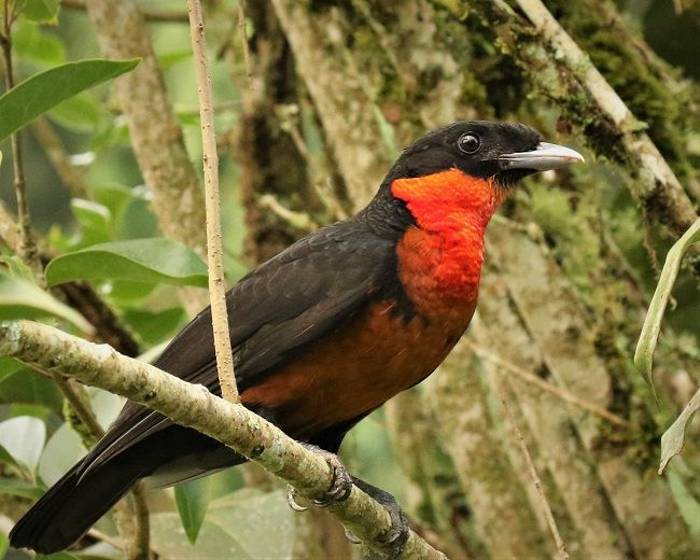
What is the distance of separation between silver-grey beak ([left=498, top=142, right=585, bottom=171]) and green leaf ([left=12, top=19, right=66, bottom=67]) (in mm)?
1948

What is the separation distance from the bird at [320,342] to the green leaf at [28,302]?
4.38 feet

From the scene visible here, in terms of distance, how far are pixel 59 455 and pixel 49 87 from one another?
1.07 meters

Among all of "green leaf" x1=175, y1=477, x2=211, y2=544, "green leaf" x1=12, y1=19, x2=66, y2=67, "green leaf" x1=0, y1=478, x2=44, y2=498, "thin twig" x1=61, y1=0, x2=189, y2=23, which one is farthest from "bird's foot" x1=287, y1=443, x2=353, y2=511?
"thin twig" x1=61, y1=0, x2=189, y2=23

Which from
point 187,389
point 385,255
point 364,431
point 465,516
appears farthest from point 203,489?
point 364,431

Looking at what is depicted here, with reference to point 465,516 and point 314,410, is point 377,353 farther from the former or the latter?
point 465,516

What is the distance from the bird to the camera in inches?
119

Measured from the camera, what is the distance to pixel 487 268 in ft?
13.3

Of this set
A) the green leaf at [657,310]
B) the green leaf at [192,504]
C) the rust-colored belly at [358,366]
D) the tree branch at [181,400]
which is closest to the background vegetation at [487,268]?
the green leaf at [192,504]

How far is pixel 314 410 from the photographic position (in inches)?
124

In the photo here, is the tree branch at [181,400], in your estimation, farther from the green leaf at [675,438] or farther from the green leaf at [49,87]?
the green leaf at [49,87]

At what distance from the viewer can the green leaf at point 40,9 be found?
3010 millimetres

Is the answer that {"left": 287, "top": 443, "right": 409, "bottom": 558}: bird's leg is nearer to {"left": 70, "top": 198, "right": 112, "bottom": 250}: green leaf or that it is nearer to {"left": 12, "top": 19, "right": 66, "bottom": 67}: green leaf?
{"left": 70, "top": 198, "right": 112, "bottom": 250}: green leaf

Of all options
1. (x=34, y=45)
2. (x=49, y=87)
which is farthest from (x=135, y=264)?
(x=34, y=45)

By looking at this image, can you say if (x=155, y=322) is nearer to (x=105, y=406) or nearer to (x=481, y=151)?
(x=105, y=406)
